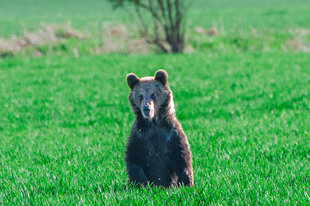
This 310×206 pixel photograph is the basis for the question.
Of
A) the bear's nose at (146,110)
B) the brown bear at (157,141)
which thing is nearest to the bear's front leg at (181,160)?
the brown bear at (157,141)

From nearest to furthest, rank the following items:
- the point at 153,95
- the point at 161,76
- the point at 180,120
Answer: the point at 153,95
the point at 161,76
the point at 180,120

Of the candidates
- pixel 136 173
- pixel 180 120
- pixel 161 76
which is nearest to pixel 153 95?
pixel 161 76

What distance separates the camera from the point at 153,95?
428cm

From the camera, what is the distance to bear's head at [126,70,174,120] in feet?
14.0

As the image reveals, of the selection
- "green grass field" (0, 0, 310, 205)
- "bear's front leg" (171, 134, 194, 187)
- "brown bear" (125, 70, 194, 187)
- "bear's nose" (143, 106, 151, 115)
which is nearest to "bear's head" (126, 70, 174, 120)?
"brown bear" (125, 70, 194, 187)

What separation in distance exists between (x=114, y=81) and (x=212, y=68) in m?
3.68

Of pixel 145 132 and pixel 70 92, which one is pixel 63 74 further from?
pixel 145 132

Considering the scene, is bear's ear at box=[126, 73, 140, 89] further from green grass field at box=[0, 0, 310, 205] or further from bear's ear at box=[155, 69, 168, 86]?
green grass field at box=[0, 0, 310, 205]

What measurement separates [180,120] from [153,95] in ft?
14.5

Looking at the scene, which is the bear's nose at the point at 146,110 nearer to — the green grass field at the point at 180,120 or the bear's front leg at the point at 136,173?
the bear's front leg at the point at 136,173

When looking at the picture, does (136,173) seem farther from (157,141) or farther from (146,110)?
(146,110)

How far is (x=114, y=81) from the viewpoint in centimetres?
1321

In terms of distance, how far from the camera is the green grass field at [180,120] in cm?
451

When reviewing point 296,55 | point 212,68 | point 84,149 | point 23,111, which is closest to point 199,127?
point 84,149
